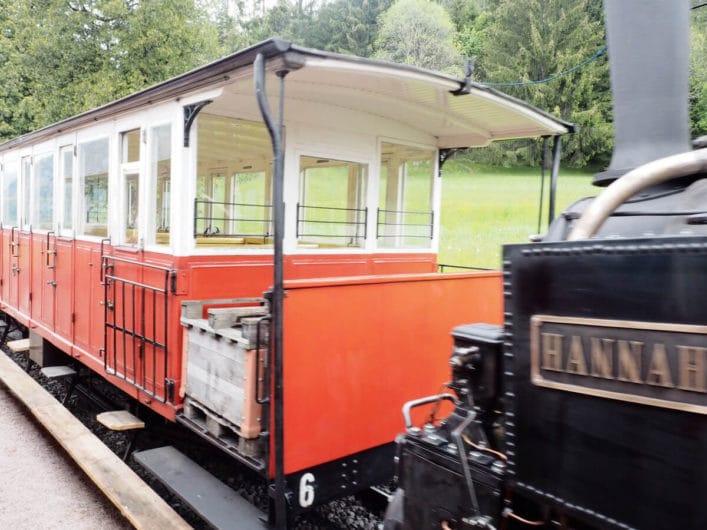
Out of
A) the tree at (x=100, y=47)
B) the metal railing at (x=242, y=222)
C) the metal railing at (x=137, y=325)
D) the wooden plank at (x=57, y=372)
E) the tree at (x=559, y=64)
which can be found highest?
the tree at (x=559, y=64)

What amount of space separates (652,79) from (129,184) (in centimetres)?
406

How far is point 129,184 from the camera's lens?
4.92 metres

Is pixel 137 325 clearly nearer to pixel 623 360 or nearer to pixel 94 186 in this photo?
pixel 94 186

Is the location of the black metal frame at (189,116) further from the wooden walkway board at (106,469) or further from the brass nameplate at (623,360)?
the brass nameplate at (623,360)

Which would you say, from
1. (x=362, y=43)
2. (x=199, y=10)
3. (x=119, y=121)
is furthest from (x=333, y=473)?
(x=362, y=43)

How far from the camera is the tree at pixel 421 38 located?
25953 millimetres

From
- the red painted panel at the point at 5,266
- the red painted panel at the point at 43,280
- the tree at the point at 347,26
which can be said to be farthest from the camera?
the tree at the point at 347,26

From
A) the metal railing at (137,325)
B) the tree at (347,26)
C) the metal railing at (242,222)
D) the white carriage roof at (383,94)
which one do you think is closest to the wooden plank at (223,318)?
the metal railing at (137,325)

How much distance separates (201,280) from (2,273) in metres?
6.29

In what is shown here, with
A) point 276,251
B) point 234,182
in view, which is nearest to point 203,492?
point 276,251

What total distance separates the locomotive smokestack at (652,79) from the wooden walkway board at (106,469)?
3.08 meters

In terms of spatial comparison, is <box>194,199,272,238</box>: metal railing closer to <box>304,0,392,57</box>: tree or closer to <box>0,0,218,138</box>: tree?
<box>0,0,218,138</box>: tree

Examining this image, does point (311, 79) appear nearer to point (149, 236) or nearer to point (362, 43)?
point (149, 236)

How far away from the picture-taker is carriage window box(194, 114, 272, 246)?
183 inches
